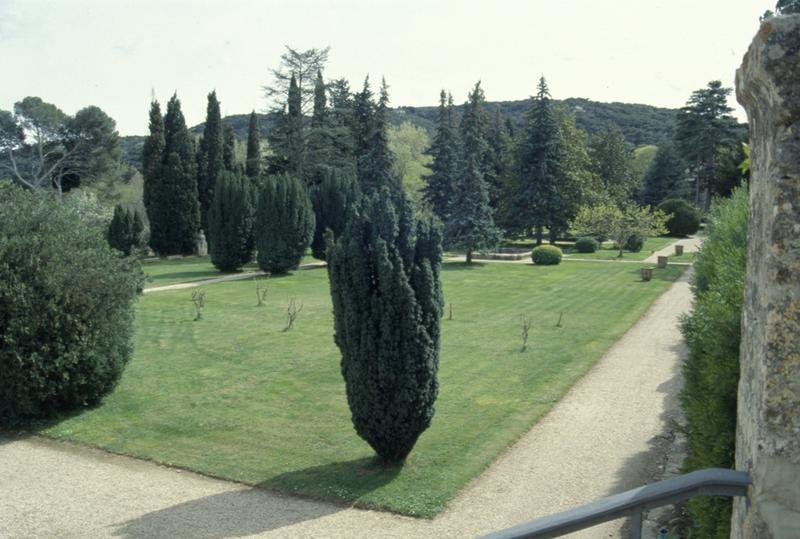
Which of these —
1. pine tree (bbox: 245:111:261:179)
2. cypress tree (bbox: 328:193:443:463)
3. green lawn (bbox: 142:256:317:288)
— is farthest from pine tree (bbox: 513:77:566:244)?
cypress tree (bbox: 328:193:443:463)

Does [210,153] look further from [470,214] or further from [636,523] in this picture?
[636,523]

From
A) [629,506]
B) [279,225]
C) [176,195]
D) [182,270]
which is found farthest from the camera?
[176,195]

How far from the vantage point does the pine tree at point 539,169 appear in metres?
44.6

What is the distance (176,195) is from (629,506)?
4093 cm

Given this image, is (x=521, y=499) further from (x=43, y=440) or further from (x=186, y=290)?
(x=186, y=290)

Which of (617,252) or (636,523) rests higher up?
(617,252)

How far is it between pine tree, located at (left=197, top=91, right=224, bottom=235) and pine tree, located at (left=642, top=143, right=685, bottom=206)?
3970 centimetres

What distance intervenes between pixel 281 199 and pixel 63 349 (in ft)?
65.3

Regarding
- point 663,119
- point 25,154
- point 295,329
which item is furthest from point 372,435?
point 663,119

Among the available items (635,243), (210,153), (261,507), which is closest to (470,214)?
(635,243)

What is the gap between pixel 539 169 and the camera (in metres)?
44.4

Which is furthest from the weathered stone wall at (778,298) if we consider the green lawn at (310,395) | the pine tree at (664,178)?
the pine tree at (664,178)

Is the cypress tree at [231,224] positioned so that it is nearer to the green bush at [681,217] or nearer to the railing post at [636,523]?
the railing post at [636,523]

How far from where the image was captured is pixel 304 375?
1455cm
